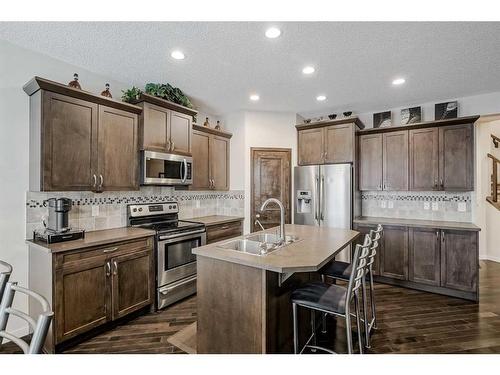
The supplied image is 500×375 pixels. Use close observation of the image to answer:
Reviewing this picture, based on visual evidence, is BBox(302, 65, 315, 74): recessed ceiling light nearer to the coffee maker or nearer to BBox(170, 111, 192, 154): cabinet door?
BBox(170, 111, 192, 154): cabinet door

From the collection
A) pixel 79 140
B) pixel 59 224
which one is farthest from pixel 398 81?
pixel 59 224

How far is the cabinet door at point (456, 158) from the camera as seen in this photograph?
3525 mm

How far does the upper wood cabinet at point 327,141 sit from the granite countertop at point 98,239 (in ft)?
9.07

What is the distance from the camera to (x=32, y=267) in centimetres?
242

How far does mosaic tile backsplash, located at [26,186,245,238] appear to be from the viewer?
2549 millimetres

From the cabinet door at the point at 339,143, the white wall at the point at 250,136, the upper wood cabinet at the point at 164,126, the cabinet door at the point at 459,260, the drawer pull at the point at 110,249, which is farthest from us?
the white wall at the point at 250,136

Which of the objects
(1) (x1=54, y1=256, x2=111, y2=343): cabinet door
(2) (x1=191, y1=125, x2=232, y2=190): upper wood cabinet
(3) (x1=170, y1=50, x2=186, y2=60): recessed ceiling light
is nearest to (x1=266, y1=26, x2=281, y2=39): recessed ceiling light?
(3) (x1=170, y1=50, x2=186, y2=60): recessed ceiling light

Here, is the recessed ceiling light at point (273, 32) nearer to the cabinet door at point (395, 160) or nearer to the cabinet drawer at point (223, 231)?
the cabinet drawer at point (223, 231)

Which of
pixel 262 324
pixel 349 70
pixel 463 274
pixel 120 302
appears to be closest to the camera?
pixel 262 324

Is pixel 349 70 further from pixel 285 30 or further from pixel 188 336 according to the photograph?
pixel 188 336

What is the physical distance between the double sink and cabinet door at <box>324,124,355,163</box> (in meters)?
2.06

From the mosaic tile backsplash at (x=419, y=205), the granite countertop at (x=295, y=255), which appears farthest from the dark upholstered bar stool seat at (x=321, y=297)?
the mosaic tile backsplash at (x=419, y=205)

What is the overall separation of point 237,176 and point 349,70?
2.32 metres
